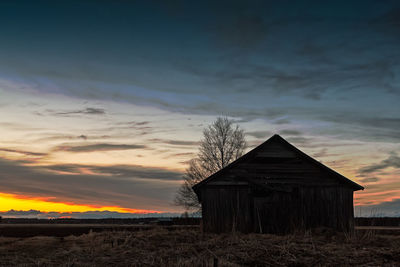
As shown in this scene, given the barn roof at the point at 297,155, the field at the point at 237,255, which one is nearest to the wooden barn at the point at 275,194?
the barn roof at the point at 297,155

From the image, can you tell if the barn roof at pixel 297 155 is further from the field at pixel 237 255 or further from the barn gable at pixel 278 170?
the field at pixel 237 255

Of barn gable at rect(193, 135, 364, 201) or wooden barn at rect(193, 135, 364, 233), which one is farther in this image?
barn gable at rect(193, 135, 364, 201)

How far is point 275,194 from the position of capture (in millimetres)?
26031

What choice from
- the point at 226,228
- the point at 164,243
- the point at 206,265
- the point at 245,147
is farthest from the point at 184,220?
the point at 206,265

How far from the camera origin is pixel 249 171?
26094mm

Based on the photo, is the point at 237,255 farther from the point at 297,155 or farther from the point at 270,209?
the point at 297,155

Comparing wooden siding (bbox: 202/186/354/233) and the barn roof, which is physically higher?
the barn roof

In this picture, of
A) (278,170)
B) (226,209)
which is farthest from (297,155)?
(226,209)

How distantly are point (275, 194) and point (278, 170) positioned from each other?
1.51m

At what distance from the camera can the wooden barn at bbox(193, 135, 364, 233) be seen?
25.6m

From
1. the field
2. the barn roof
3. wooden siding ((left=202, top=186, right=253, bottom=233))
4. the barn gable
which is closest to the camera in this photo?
the field

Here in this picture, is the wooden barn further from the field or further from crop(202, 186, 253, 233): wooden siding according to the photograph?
the field

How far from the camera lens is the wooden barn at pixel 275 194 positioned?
25578 mm

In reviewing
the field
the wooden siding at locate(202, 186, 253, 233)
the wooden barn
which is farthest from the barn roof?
the field
